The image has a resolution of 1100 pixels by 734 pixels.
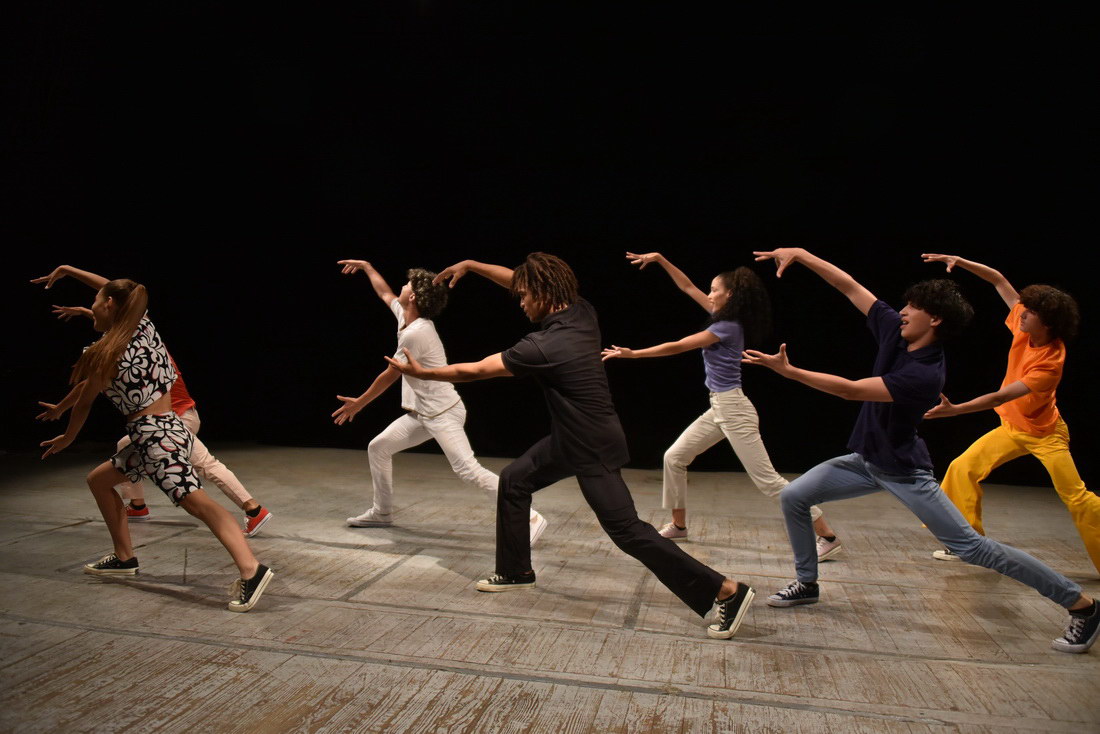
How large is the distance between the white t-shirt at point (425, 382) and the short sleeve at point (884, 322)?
2.44 metres

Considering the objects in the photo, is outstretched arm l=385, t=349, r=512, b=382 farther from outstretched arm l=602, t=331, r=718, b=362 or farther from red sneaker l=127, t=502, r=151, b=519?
red sneaker l=127, t=502, r=151, b=519

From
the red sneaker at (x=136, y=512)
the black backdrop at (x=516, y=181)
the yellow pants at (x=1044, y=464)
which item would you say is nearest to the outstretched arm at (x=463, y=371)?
the yellow pants at (x=1044, y=464)

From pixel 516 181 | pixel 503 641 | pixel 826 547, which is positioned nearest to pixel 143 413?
pixel 503 641

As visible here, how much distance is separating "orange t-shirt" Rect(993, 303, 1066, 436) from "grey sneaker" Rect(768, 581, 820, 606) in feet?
5.03

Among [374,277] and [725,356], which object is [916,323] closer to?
[725,356]

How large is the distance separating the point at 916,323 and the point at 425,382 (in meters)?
2.77

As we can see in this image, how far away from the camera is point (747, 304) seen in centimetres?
480

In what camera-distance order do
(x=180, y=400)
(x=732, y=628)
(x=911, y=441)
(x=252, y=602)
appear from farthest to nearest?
(x=180, y=400)
(x=252, y=602)
(x=911, y=441)
(x=732, y=628)

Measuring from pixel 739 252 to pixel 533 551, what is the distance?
3.56 m

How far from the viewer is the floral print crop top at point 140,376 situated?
379cm

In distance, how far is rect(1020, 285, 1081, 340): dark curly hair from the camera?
418cm

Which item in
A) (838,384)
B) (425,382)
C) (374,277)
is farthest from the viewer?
(374,277)

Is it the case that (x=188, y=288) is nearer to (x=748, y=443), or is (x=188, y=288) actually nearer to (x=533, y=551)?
(x=533, y=551)

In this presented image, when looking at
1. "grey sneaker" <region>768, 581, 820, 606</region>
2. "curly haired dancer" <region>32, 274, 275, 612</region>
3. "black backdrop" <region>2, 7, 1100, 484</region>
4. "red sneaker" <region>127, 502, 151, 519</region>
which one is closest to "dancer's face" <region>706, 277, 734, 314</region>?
"grey sneaker" <region>768, 581, 820, 606</region>
